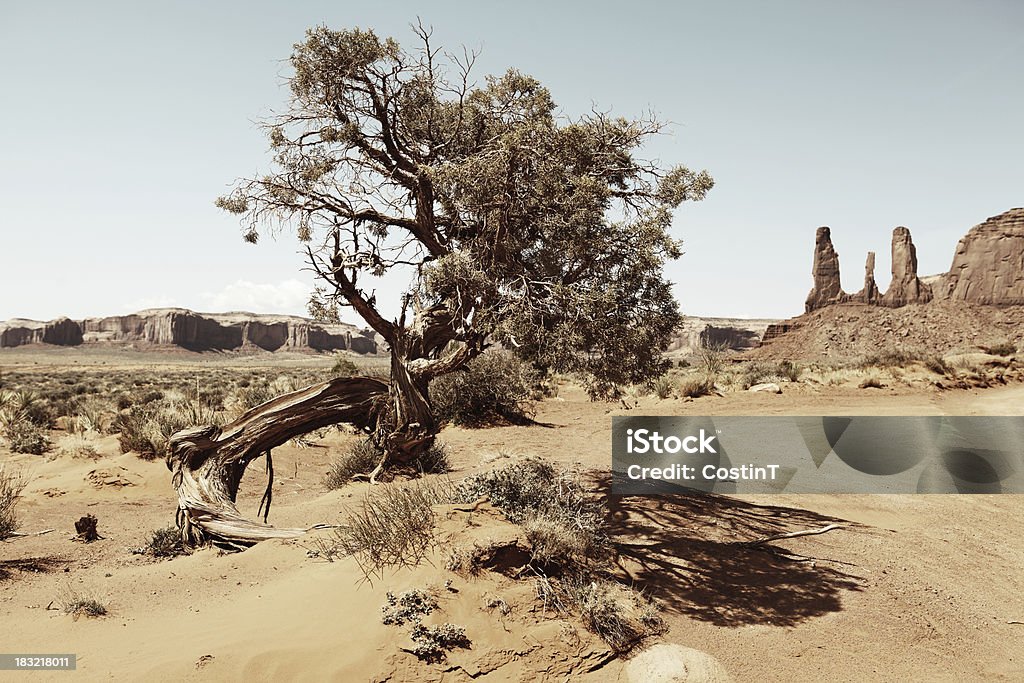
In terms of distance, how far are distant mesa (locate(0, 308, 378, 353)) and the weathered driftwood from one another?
130126mm

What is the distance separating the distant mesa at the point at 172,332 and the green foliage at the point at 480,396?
122 meters

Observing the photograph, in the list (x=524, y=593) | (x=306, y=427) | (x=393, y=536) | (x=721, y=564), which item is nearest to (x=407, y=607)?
(x=393, y=536)

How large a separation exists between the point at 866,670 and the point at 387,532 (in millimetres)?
4903

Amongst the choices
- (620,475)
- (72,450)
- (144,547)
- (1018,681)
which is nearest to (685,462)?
(620,475)

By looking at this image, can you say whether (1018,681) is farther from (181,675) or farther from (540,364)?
(181,675)

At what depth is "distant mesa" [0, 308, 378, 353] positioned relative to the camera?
430 ft

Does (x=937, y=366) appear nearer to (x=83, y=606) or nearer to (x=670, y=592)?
(x=670, y=592)

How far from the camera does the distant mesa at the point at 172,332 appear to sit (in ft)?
430

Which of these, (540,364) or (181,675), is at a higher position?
(540,364)

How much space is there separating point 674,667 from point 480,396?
1313cm

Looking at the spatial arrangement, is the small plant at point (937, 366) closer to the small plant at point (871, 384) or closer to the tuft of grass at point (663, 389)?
the small plant at point (871, 384)

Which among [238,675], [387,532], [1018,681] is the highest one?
[387,532]

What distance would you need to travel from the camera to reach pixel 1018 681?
580cm

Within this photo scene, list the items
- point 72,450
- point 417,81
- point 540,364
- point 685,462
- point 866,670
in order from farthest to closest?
point 685,462
point 72,450
point 417,81
point 540,364
point 866,670
